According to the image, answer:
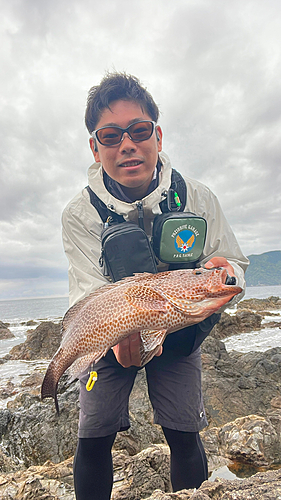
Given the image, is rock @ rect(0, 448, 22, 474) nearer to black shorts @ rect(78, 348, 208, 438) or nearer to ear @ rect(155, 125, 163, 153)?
black shorts @ rect(78, 348, 208, 438)

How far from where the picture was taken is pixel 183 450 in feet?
8.63

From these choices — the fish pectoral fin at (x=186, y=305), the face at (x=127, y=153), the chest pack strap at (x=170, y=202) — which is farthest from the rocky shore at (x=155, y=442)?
the face at (x=127, y=153)

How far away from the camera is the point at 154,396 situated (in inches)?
118

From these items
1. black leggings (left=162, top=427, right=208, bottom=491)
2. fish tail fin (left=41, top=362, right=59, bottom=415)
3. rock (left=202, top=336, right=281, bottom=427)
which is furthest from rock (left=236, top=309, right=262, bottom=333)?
fish tail fin (left=41, top=362, right=59, bottom=415)

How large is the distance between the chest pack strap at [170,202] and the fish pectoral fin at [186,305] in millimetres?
1110

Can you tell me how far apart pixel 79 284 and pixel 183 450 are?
6.38 feet

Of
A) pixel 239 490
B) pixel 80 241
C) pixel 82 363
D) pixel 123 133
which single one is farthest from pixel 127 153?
pixel 239 490

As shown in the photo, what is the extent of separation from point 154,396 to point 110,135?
2.90 m

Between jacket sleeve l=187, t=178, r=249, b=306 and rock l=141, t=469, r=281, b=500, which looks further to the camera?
jacket sleeve l=187, t=178, r=249, b=306

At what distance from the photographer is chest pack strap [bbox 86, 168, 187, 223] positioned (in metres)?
3.10

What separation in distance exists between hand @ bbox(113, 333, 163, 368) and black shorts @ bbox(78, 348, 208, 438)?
33 centimetres

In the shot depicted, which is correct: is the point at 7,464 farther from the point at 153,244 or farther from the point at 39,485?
the point at 153,244

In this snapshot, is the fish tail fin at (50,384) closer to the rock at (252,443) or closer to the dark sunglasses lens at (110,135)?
the dark sunglasses lens at (110,135)

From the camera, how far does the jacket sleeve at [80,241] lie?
321 centimetres
